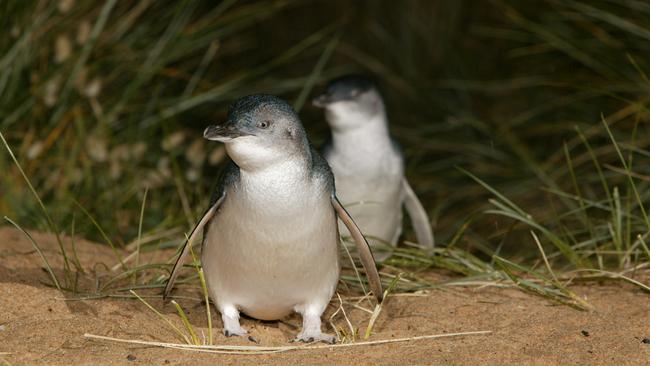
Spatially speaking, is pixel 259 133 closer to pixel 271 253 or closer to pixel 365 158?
pixel 271 253

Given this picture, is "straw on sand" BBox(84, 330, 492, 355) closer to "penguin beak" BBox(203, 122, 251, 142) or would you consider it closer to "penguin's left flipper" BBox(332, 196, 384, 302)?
"penguin's left flipper" BBox(332, 196, 384, 302)

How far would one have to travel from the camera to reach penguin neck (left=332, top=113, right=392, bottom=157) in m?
5.46

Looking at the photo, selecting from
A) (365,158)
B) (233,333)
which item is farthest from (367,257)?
(365,158)

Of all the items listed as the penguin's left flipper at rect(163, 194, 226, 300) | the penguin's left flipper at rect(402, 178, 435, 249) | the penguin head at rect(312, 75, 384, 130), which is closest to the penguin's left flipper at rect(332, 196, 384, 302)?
the penguin's left flipper at rect(163, 194, 226, 300)

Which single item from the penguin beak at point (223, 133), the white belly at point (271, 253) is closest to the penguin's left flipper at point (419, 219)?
the white belly at point (271, 253)

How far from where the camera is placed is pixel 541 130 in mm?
7191

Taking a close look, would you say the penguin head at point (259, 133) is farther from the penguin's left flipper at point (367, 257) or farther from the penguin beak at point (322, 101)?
the penguin beak at point (322, 101)

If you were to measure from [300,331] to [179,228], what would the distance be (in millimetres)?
1558

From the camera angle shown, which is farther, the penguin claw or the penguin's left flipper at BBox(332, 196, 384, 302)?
the penguin's left flipper at BBox(332, 196, 384, 302)

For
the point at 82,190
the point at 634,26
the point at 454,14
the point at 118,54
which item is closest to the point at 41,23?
the point at 118,54

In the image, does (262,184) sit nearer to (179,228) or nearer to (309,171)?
(309,171)

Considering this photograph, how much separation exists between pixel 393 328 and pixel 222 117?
371cm

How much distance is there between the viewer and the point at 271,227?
11.8 ft

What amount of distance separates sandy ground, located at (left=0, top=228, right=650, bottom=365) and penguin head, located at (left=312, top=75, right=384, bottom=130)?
1.43 meters
